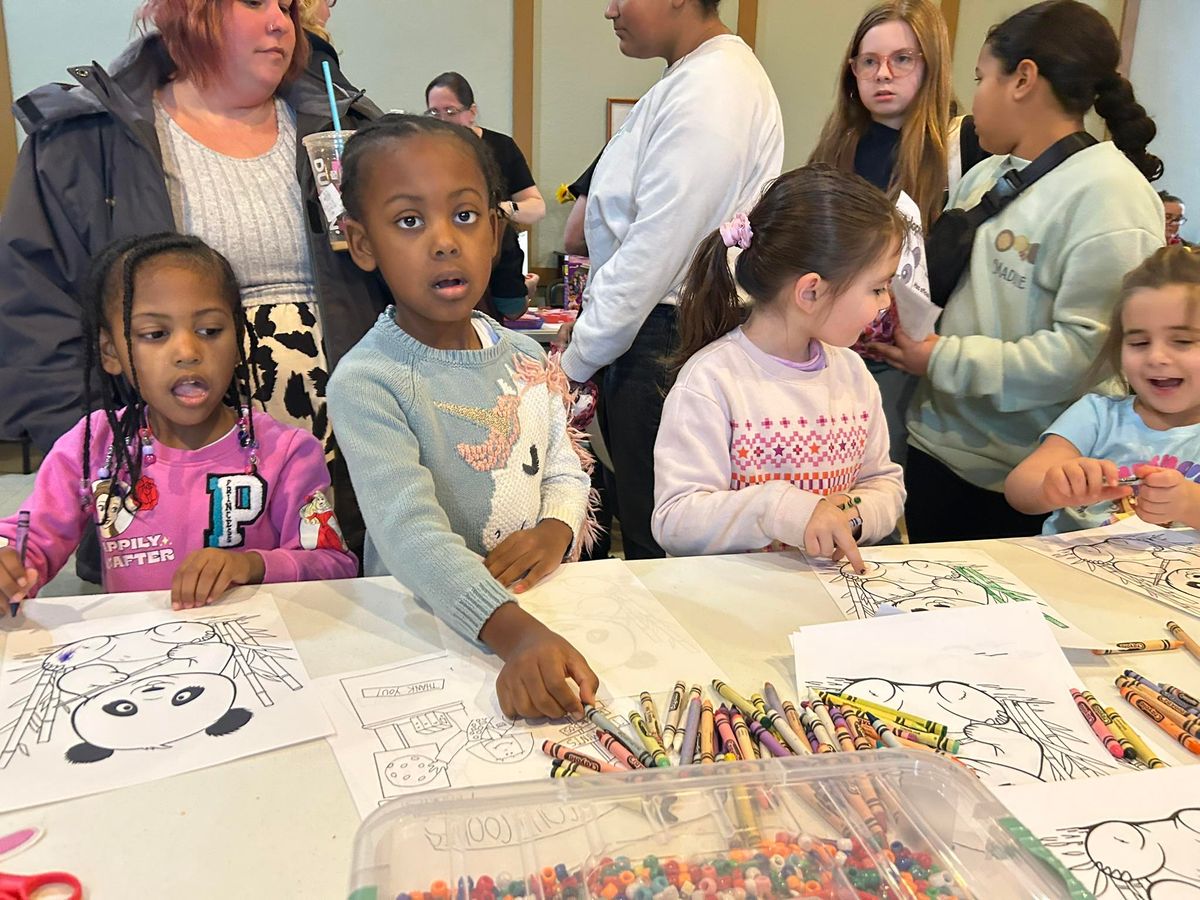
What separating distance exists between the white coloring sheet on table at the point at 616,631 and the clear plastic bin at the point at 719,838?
244mm

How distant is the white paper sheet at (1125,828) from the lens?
2.09 feet

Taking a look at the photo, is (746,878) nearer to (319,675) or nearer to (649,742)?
(649,742)

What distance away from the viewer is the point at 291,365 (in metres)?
1.44

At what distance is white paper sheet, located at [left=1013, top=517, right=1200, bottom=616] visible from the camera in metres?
1.13

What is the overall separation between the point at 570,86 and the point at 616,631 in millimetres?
4405

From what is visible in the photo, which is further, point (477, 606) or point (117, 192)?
point (117, 192)

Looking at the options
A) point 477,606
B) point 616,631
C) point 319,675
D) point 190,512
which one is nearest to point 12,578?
point 190,512

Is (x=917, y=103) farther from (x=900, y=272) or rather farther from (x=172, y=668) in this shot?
(x=172, y=668)

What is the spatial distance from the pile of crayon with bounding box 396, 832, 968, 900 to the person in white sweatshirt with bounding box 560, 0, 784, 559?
4.06 feet

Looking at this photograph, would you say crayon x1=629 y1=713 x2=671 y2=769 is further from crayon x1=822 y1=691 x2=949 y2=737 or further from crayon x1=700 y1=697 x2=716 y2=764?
crayon x1=822 y1=691 x2=949 y2=737

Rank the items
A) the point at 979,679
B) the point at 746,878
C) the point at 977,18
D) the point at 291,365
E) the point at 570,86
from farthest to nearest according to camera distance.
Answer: the point at 977,18, the point at 570,86, the point at 291,365, the point at 979,679, the point at 746,878

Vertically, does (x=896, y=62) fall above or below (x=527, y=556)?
above

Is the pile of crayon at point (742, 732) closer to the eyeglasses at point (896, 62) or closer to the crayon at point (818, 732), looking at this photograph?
the crayon at point (818, 732)

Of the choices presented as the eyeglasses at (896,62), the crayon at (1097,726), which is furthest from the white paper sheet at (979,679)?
the eyeglasses at (896,62)
